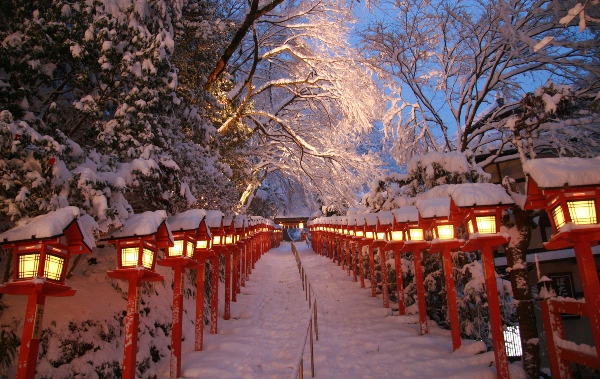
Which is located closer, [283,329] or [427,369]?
[427,369]

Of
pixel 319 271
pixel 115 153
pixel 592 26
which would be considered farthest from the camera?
pixel 319 271

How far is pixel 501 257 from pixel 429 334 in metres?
7.46

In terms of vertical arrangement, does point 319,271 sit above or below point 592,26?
below

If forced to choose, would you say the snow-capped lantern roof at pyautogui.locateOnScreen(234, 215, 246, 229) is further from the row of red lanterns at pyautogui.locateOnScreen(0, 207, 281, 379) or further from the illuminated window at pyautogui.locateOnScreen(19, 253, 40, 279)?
the illuminated window at pyautogui.locateOnScreen(19, 253, 40, 279)

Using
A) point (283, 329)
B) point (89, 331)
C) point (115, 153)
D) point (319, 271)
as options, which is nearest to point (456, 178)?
point (283, 329)

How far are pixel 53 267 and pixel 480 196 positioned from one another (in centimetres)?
625

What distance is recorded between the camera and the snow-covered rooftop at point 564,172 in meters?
4.21

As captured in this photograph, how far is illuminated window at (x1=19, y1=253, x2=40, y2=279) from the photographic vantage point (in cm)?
370

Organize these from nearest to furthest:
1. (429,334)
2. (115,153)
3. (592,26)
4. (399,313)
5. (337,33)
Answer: (115,153) < (592,26) < (429,334) < (399,313) < (337,33)

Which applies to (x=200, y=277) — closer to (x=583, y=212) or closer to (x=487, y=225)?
(x=487, y=225)

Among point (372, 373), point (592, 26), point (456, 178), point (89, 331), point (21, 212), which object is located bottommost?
point (372, 373)

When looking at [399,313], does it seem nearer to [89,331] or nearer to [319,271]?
[89,331]

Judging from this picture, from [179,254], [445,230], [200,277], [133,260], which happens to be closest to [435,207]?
[445,230]

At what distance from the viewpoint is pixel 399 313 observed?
10383 millimetres
